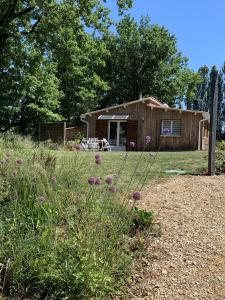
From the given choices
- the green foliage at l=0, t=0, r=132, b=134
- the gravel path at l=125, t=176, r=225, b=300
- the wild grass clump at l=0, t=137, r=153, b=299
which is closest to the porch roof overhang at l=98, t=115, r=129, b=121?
the green foliage at l=0, t=0, r=132, b=134

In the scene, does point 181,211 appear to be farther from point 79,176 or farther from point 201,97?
point 201,97

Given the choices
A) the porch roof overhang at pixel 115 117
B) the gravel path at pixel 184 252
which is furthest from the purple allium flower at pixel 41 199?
the porch roof overhang at pixel 115 117

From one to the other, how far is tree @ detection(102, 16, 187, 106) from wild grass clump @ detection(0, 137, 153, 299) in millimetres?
41690

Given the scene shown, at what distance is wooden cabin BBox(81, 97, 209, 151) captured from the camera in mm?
31469

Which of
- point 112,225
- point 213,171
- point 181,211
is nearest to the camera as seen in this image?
point 112,225

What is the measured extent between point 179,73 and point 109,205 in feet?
149

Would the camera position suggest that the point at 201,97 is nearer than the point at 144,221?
No

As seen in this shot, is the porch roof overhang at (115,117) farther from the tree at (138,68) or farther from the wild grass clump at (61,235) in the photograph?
the wild grass clump at (61,235)

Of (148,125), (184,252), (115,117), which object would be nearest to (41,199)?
(184,252)

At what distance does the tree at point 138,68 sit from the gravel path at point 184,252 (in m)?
40.4

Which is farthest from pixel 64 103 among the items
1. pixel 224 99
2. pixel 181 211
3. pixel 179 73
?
pixel 181 211

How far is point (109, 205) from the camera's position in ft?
16.2

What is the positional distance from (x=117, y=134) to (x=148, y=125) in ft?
7.78

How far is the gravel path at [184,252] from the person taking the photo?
4.17 metres
